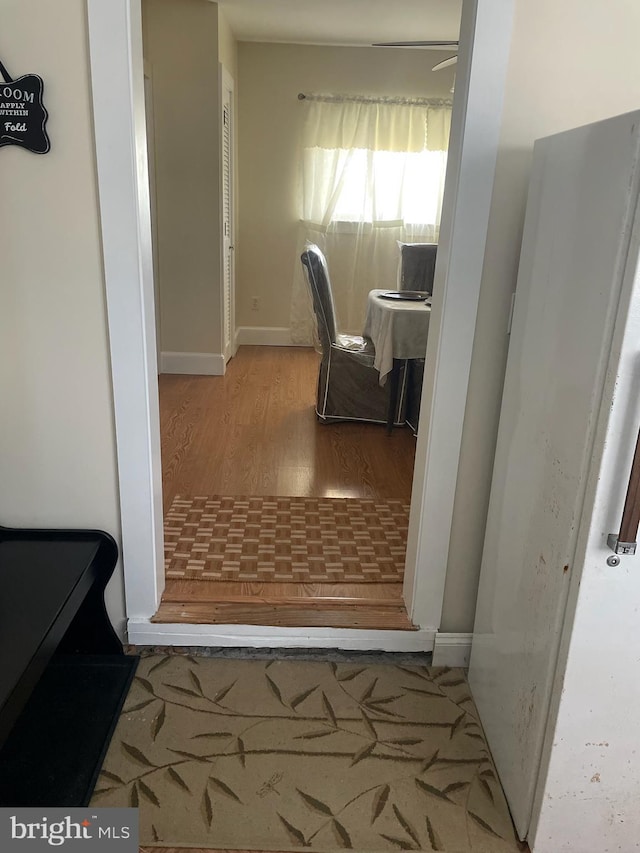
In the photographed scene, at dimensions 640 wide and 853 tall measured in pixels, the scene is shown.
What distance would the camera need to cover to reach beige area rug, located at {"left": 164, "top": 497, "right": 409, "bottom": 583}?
236 cm

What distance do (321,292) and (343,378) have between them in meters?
0.54

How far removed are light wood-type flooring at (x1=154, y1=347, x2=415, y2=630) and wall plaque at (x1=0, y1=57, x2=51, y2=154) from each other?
54.8 inches

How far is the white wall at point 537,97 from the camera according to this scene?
1.55 m

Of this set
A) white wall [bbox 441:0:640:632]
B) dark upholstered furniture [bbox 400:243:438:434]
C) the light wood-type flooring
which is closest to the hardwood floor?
the light wood-type flooring

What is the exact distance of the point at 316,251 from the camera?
153 inches

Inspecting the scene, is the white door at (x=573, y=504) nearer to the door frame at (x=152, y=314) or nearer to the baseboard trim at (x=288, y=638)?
the door frame at (x=152, y=314)

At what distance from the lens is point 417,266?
4.65 m

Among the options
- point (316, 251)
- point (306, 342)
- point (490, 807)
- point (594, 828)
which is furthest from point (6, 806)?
point (306, 342)

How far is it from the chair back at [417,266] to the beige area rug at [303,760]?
3217mm

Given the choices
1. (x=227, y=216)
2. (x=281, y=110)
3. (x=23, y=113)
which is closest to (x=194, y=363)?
(x=227, y=216)

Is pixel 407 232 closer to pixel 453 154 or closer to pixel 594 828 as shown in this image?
pixel 453 154

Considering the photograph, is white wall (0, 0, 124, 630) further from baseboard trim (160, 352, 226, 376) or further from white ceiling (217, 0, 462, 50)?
white ceiling (217, 0, 462, 50)

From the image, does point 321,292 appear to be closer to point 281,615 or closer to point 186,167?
point 186,167

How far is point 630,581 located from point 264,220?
536 cm
